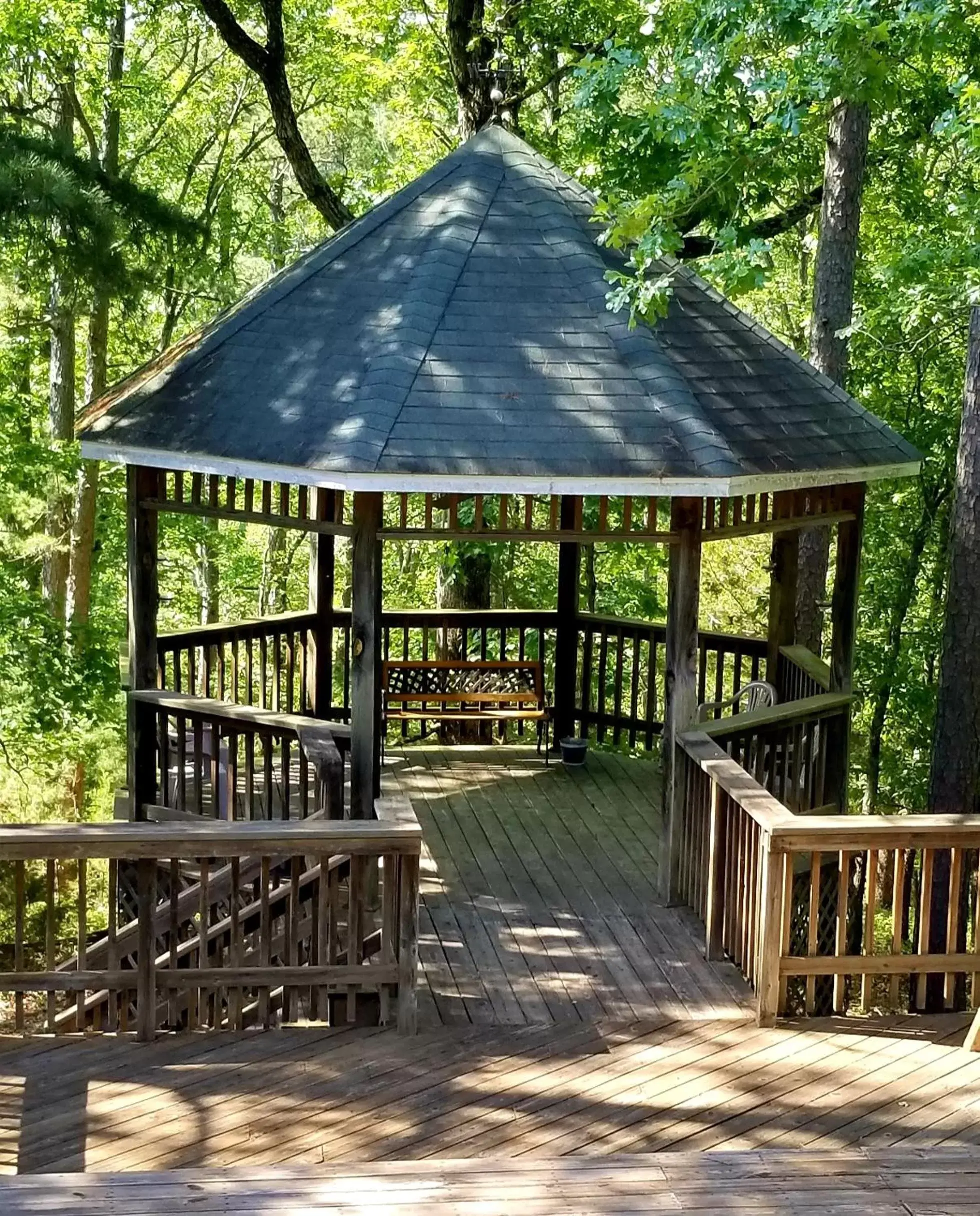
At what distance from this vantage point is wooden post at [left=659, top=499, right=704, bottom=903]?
736 centimetres

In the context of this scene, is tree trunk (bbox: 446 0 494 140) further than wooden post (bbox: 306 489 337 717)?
Yes

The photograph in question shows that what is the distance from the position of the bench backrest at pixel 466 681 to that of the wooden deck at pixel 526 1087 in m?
3.25

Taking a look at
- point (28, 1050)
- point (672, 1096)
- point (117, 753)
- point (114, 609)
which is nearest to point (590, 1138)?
point (672, 1096)

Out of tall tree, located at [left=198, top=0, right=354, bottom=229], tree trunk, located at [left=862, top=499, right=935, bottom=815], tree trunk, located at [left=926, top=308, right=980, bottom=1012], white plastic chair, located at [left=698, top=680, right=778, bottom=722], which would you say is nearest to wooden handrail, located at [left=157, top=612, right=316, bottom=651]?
white plastic chair, located at [left=698, top=680, right=778, bottom=722]

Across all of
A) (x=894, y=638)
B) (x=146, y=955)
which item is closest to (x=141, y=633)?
(x=146, y=955)

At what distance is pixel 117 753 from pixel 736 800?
45.1 feet

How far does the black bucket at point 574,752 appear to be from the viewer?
33.6 ft

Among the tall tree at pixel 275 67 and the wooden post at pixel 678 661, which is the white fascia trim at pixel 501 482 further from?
the tall tree at pixel 275 67

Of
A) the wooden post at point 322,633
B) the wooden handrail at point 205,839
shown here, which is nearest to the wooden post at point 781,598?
the wooden post at point 322,633

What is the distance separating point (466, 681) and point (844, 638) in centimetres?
322

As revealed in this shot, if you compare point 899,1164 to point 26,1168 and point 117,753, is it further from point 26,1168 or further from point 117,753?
point 117,753

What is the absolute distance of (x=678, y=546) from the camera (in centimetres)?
740

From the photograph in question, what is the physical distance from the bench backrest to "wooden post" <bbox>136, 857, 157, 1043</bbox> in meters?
4.72

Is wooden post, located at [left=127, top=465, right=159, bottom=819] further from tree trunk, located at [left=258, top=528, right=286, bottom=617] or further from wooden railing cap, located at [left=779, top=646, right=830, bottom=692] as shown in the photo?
tree trunk, located at [left=258, top=528, right=286, bottom=617]
